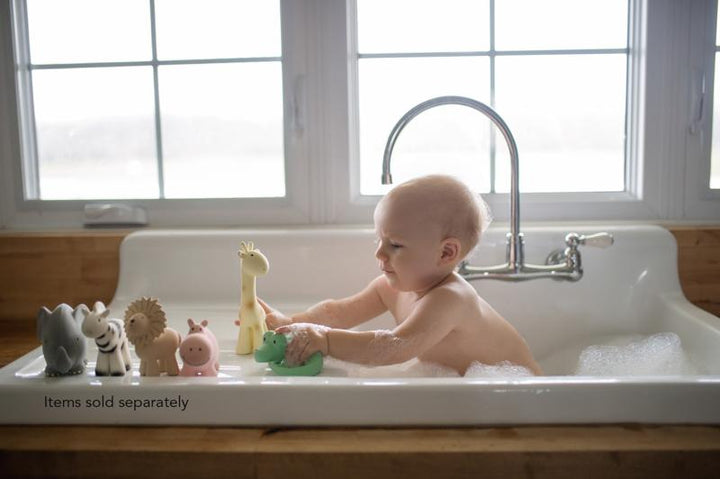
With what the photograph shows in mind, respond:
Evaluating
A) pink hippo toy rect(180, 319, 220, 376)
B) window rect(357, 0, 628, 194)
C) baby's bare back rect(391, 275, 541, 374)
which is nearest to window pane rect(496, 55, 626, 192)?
window rect(357, 0, 628, 194)

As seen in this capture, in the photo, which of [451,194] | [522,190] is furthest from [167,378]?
[522,190]

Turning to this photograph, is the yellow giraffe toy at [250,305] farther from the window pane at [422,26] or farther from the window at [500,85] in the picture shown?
the window pane at [422,26]

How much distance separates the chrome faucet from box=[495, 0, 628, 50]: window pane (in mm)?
447

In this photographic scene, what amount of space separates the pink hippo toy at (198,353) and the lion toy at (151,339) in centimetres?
2

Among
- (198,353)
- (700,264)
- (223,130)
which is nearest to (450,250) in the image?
(198,353)

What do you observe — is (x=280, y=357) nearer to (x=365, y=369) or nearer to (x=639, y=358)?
(x=365, y=369)

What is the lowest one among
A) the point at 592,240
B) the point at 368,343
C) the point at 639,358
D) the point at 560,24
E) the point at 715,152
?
the point at 639,358

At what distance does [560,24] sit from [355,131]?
0.55 metres

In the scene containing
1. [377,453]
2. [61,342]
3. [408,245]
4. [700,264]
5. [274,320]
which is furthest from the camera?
[700,264]

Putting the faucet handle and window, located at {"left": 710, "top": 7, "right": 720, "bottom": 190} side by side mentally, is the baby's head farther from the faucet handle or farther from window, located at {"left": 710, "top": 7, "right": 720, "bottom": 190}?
window, located at {"left": 710, "top": 7, "right": 720, "bottom": 190}

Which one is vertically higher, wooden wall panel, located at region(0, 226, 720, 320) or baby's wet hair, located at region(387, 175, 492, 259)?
baby's wet hair, located at region(387, 175, 492, 259)

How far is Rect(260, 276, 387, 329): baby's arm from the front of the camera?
3.89 ft

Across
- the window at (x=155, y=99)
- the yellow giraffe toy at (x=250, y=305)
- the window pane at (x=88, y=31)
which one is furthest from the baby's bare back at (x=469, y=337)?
the window pane at (x=88, y=31)

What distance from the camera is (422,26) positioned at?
1.54 metres
